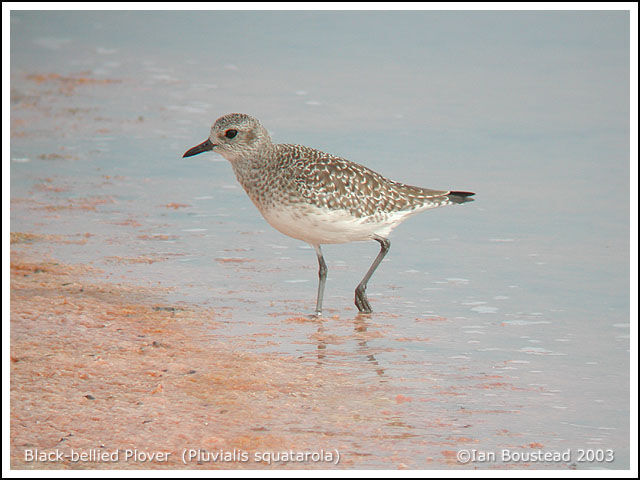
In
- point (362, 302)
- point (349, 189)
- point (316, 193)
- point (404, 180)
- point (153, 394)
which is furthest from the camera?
point (404, 180)

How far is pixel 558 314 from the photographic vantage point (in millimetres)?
8289

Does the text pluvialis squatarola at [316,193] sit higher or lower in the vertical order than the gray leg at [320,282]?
higher

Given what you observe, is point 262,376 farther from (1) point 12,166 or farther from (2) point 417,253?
(1) point 12,166

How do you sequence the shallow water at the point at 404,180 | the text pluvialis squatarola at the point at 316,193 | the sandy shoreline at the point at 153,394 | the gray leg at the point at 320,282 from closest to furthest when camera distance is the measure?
the sandy shoreline at the point at 153,394, the shallow water at the point at 404,180, the text pluvialis squatarola at the point at 316,193, the gray leg at the point at 320,282

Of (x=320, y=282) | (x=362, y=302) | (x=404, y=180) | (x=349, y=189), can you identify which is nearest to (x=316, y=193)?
(x=349, y=189)

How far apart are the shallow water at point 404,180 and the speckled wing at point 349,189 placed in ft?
2.76

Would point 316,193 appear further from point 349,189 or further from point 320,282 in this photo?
point 320,282

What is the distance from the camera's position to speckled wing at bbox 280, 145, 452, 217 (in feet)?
26.2

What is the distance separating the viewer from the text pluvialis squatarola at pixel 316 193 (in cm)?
799

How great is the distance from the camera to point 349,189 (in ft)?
26.7

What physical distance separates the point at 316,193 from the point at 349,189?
1.10 feet

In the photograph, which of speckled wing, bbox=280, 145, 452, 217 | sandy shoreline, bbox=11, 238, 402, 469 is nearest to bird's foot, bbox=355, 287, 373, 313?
speckled wing, bbox=280, 145, 452, 217

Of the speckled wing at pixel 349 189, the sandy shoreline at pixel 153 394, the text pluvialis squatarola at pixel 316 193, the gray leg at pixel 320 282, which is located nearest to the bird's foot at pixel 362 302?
the text pluvialis squatarola at pixel 316 193

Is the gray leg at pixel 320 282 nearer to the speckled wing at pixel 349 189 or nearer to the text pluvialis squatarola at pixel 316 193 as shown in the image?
the text pluvialis squatarola at pixel 316 193
